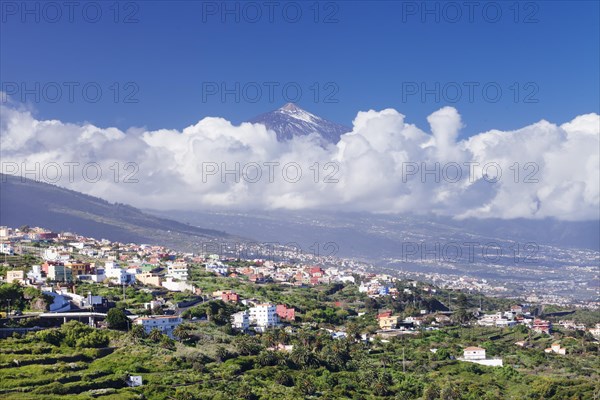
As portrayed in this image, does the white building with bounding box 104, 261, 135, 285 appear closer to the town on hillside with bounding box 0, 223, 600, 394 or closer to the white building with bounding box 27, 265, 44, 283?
the town on hillside with bounding box 0, 223, 600, 394

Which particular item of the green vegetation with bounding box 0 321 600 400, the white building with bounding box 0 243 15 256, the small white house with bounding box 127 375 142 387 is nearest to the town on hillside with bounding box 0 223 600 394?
the small white house with bounding box 127 375 142 387

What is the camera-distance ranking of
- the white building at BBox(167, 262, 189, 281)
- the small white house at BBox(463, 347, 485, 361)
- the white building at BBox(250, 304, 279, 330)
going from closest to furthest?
the small white house at BBox(463, 347, 485, 361) → the white building at BBox(250, 304, 279, 330) → the white building at BBox(167, 262, 189, 281)

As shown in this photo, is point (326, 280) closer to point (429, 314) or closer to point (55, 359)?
point (429, 314)

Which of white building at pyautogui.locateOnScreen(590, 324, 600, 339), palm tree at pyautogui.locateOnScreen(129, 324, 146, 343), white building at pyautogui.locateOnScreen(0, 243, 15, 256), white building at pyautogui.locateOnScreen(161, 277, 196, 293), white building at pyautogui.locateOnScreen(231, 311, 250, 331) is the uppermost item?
white building at pyautogui.locateOnScreen(0, 243, 15, 256)

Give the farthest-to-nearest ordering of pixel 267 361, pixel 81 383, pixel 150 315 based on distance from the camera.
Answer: pixel 150 315 → pixel 267 361 → pixel 81 383

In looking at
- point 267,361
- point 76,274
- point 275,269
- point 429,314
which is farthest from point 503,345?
point 275,269

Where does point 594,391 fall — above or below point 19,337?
below
